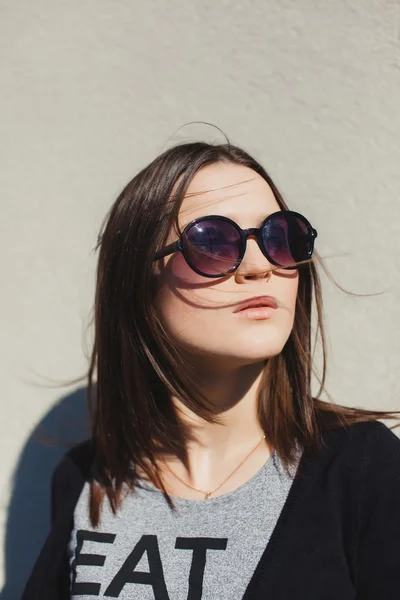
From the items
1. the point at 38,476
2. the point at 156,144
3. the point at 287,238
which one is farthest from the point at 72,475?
the point at 156,144

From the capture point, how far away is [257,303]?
3.43 ft

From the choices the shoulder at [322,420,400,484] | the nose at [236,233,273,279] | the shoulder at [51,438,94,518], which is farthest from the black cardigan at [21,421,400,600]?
the shoulder at [51,438,94,518]

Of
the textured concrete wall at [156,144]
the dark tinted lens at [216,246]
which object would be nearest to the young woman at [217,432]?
the dark tinted lens at [216,246]

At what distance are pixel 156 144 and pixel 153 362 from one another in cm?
61

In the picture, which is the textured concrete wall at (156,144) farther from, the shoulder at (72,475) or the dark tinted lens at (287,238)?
the dark tinted lens at (287,238)

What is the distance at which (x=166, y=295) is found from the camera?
110cm

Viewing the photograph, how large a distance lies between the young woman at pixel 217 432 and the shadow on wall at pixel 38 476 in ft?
1.11

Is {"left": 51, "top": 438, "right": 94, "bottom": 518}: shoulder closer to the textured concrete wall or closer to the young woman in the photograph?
the young woman

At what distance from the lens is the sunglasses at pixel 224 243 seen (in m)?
1.03

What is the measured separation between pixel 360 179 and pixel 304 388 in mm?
499

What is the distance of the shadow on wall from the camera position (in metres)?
1.64

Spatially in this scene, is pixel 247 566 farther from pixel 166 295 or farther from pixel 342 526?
pixel 166 295

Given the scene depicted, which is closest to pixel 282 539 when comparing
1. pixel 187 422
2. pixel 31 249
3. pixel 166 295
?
pixel 187 422

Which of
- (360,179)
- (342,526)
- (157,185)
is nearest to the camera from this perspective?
(342,526)
